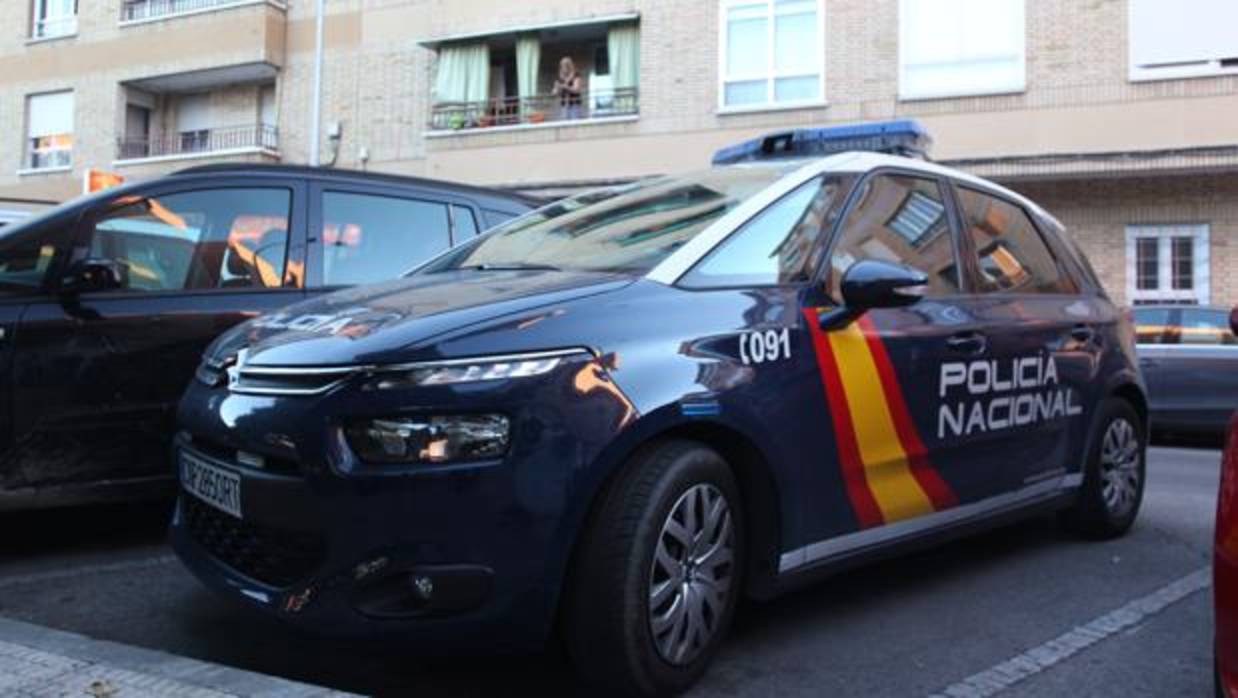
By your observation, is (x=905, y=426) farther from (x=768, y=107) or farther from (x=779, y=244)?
(x=768, y=107)

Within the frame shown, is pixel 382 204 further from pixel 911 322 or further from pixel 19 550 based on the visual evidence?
pixel 911 322

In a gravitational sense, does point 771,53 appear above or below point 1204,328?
above

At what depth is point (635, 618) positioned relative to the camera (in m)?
2.81

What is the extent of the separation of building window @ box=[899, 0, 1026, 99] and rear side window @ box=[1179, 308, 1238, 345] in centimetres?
577

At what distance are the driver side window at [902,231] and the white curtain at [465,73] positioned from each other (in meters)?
15.5

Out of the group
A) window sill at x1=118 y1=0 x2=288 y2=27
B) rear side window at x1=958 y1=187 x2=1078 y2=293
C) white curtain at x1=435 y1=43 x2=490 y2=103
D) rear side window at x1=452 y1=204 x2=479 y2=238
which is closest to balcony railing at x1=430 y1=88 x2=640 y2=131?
white curtain at x1=435 y1=43 x2=490 y2=103

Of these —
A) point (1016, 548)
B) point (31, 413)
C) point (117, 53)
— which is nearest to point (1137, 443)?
point (1016, 548)

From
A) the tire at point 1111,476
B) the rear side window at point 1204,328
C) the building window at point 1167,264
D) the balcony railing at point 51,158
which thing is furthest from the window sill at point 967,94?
the balcony railing at point 51,158

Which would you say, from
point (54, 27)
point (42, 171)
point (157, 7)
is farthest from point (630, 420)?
point (54, 27)

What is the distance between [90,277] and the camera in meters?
4.18

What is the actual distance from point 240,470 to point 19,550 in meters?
2.40

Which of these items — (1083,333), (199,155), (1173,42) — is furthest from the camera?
(199,155)

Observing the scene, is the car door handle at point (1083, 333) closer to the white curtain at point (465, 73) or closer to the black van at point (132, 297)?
the black van at point (132, 297)

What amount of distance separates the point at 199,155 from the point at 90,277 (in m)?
18.8
